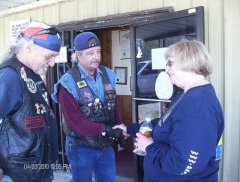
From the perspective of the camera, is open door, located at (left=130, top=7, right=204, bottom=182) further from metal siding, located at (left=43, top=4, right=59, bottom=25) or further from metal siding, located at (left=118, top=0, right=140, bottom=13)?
metal siding, located at (left=43, top=4, right=59, bottom=25)

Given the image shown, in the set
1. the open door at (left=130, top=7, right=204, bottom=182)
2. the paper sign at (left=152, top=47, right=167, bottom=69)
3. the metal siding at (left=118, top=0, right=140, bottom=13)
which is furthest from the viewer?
the metal siding at (left=118, top=0, right=140, bottom=13)

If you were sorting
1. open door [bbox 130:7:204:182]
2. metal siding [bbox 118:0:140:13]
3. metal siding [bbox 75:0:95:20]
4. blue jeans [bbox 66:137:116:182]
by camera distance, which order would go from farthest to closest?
metal siding [bbox 75:0:95:20] < metal siding [bbox 118:0:140:13] < open door [bbox 130:7:204:182] < blue jeans [bbox 66:137:116:182]

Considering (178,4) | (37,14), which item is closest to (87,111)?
(178,4)

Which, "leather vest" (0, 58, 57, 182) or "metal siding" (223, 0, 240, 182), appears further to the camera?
"metal siding" (223, 0, 240, 182)

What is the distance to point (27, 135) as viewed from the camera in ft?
5.18

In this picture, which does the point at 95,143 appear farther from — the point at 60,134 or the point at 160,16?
the point at 60,134

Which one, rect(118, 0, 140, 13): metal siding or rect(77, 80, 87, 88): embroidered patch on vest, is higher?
rect(118, 0, 140, 13): metal siding

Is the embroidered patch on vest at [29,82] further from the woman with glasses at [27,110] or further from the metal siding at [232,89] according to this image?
the metal siding at [232,89]

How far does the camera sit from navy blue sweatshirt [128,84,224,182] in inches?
55.9

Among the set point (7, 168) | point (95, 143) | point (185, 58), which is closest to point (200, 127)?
point (185, 58)

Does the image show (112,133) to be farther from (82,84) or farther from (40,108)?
(40,108)

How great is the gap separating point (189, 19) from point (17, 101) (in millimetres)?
2027

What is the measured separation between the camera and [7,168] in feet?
5.06

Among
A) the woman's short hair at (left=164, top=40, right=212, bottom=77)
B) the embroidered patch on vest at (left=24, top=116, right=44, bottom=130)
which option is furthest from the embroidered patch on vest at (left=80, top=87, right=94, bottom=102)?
the woman's short hair at (left=164, top=40, right=212, bottom=77)
